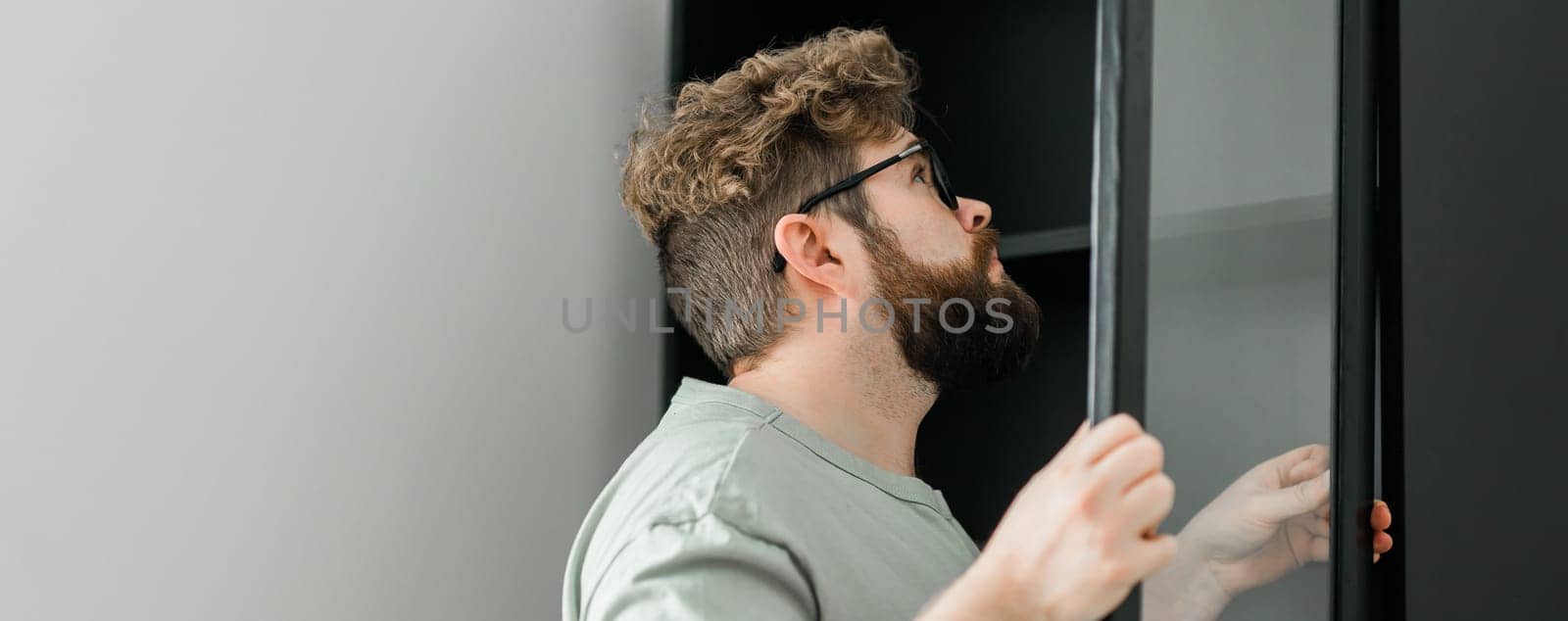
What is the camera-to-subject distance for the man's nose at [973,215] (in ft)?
4.41

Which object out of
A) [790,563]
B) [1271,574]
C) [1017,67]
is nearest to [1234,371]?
[1271,574]

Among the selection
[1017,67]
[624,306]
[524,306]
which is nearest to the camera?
[524,306]

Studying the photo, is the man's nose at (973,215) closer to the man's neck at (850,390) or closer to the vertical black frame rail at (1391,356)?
the man's neck at (850,390)

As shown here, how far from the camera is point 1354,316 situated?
0.86m

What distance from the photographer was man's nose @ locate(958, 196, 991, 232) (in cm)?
134

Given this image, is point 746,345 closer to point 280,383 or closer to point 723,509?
point 723,509

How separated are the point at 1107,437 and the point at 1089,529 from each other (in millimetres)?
54

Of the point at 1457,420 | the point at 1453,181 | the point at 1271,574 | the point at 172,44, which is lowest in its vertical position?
the point at 1271,574

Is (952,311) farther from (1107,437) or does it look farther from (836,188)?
(1107,437)

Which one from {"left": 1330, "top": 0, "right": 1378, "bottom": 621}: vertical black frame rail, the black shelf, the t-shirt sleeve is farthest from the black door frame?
the black shelf

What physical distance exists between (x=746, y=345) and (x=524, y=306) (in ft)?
1.28

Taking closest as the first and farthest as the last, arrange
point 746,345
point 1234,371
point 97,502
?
point 1234,371, point 97,502, point 746,345

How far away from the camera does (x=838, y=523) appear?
1.05 m

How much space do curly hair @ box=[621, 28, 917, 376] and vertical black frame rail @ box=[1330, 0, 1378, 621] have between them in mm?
521
